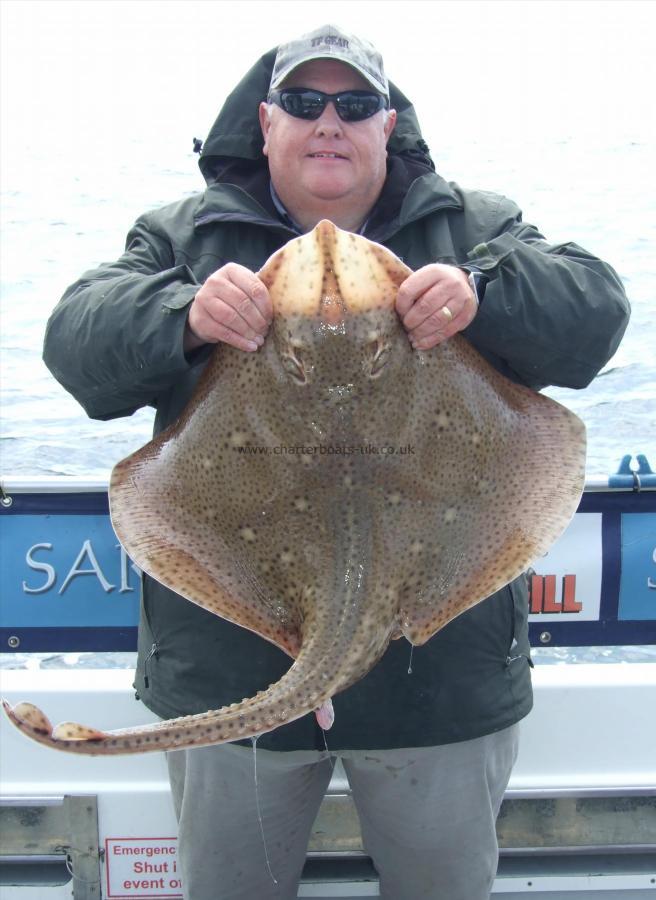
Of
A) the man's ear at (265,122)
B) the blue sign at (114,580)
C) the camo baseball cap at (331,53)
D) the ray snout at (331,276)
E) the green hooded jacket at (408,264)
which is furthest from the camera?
the blue sign at (114,580)

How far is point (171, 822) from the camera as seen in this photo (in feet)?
11.9

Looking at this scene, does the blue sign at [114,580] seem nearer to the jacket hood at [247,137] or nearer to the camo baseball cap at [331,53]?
the jacket hood at [247,137]

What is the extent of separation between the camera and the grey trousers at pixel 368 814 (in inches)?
106

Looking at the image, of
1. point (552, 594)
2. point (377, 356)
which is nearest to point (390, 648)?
point (377, 356)

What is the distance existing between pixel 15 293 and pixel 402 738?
12440 millimetres

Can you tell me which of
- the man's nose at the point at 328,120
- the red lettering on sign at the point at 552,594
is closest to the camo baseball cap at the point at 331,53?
the man's nose at the point at 328,120

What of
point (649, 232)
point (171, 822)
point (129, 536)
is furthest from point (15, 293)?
point (129, 536)

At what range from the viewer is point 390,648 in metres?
2.68

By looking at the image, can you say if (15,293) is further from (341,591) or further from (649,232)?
(341,591)

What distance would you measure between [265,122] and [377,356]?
3.74 ft

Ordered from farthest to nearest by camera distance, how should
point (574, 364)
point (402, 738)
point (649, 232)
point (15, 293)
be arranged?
point (649, 232) < point (15, 293) < point (402, 738) < point (574, 364)

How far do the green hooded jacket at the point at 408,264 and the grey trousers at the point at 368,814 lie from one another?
0.10 m

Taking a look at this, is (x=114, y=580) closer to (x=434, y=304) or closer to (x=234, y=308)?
(x=234, y=308)

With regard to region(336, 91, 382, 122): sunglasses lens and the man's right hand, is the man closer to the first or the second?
region(336, 91, 382, 122): sunglasses lens
